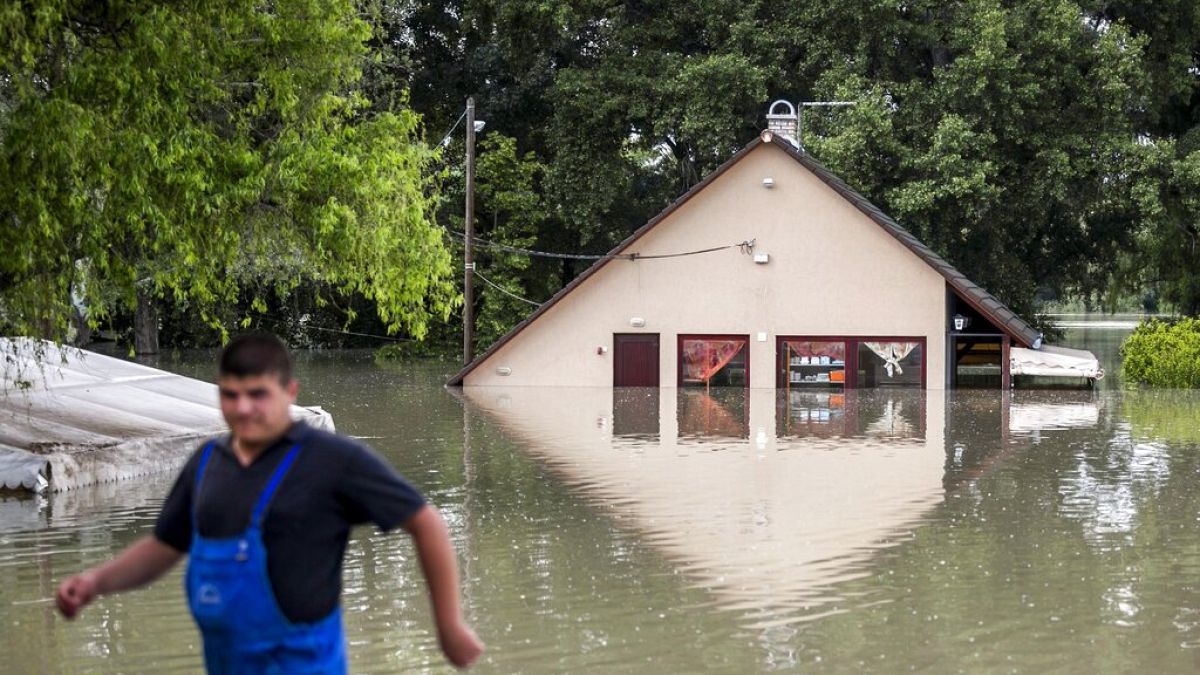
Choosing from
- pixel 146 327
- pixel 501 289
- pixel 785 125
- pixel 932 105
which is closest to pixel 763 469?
pixel 785 125

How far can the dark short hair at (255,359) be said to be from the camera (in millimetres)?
4594

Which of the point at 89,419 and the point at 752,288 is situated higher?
the point at 752,288

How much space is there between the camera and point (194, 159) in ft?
50.9

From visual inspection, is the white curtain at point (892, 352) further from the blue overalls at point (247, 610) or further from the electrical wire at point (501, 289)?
the blue overalls at point (247, 610)

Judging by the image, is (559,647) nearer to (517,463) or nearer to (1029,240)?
(517,463)

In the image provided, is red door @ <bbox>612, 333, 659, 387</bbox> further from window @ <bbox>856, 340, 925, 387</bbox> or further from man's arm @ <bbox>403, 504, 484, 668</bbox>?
man's arm @ <bbox>403, 504, 484, 668</bbox>

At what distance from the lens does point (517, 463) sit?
21.0 metres

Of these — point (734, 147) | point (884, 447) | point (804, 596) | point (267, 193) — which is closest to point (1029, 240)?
point (734, 147)

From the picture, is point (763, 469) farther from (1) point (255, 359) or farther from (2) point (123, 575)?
(1) point (255, 359)

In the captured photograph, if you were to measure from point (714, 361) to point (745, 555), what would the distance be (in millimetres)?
26494

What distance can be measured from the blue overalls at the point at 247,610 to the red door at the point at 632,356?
115ft

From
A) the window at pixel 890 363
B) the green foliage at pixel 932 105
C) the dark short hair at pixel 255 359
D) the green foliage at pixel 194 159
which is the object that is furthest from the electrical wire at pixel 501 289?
the dark short hair at pixel 255 359

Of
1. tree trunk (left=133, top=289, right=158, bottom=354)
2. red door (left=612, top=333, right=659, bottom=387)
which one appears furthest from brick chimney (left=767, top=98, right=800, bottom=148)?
tree trunk (left=133, top=289, right=158, bottom=354)

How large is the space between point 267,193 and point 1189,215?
113 ft
